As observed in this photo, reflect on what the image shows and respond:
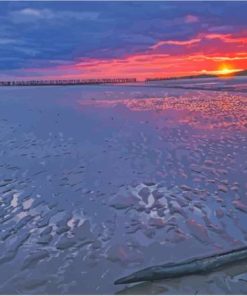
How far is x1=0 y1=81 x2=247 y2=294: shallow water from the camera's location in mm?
5305

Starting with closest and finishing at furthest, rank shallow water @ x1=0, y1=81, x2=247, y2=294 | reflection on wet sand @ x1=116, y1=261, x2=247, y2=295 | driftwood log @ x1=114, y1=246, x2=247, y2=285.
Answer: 1. reflection on wet sand @ x1=116, y1=261, x2=247, y2=295
2. driftwood log @ x1=114, y1=246, x2=247, y2=285
3. shallow water @ x1=0, y1=81, x2=247, y2=294

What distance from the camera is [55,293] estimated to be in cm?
497

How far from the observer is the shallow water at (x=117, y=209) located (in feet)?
17.4

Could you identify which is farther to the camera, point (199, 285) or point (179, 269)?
point (179, 269)

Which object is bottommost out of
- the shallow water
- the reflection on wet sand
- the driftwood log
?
the shallow water

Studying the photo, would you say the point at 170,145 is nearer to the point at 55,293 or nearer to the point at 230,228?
the point at 230,228

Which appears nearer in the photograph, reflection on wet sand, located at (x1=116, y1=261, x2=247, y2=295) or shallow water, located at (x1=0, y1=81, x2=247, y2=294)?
reflection on wet sand, located at (x1=116, y1=261, x2=247, y2=295)

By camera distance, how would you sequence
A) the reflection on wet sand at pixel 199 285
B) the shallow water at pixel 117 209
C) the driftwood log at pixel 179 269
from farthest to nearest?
the shallow water at pixel 117 209 < the driftwood log at pixel 179 269 < the reflection on wet sand at pixel 199 285

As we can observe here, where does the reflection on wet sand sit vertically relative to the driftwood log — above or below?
below

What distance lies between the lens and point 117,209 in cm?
775

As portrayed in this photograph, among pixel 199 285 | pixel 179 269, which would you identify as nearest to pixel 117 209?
pixel 179 269

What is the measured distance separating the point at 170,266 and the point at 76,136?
11.8 m

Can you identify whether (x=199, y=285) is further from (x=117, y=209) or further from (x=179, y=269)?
(x=117, y=209)

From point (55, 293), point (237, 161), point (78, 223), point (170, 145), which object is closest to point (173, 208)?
point (78, 223)
